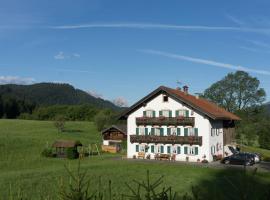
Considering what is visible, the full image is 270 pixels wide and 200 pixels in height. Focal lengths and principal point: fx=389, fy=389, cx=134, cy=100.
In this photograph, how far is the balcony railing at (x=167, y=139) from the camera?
4597 centimetres

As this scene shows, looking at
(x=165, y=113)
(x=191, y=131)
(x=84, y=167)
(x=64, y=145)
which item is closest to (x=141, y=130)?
(x=165, y=113)

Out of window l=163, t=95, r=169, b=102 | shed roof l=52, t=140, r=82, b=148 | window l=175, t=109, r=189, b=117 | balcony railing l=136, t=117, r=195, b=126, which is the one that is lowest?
shed roof l=52, t=140, r=82, b=148

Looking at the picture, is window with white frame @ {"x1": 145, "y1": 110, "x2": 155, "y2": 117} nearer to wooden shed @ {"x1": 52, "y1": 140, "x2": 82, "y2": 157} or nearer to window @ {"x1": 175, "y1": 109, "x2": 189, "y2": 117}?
window @ {"x1": 175, "y1": 109, "x2": 189, "y2": 117}

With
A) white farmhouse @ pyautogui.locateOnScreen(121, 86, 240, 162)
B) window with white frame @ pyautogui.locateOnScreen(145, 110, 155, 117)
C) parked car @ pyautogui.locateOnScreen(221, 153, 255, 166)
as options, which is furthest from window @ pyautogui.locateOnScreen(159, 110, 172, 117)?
parked car @ pyautogui.locateOnScreen(221, 153, 255, 166)

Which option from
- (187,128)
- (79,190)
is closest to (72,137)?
(187,128)

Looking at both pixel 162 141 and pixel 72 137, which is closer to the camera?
pixel 162 141

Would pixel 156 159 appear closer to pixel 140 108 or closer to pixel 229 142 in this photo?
pixel 140 108

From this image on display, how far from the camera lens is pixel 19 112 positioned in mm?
148250

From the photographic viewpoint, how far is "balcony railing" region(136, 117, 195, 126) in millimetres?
46625

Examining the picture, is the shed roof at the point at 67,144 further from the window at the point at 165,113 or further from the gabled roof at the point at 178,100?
the window at the point at 165,113

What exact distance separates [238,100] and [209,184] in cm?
5664

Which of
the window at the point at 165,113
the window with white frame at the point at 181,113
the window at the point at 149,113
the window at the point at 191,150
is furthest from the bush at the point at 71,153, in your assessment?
the window at the point at 191,150

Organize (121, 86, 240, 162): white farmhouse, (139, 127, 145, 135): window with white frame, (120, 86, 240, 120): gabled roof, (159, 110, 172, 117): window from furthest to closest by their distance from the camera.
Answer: (139, 127, 145, 135): window with white frame → (159, 110, 172, 117): window → (121, 86, 240, 162): white farmhouse → (120, 86, 240, 120): gabled roof

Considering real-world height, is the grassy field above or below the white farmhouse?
below
